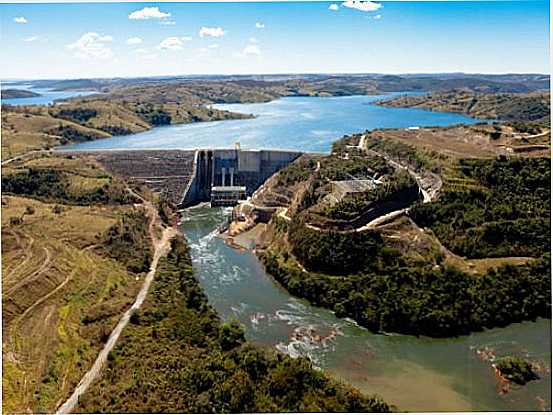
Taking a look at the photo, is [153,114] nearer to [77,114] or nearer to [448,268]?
[77,114]

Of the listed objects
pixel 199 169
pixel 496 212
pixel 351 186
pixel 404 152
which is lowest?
pixel 199 169

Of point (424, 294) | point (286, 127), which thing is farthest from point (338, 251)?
point (286, 127)

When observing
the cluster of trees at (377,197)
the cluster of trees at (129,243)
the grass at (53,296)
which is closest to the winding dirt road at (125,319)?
the grass at (53,296)

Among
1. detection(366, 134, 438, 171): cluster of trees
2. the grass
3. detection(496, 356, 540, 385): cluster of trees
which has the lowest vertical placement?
detection(496, 356, 540, 385): cluster of trees

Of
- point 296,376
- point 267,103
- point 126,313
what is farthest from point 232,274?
point 267,103

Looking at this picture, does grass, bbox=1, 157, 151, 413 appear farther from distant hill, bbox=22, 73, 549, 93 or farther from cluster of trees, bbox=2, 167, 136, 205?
distant hill, bbox=22, 73, 549, 93

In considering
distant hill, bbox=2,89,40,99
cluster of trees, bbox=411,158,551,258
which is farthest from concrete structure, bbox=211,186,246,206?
distant hill, bbox=2,89,40,99
